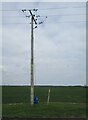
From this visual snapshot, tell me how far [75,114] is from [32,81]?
6.94 metres

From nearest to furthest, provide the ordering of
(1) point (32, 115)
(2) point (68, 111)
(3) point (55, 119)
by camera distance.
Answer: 1. (3) point (55, 119)
2. (1) point (32, 115)
3. (2) point (68, 111)

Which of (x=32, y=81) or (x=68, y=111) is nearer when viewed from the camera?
(x=68, y=111)

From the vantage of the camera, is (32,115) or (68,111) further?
(68,111)

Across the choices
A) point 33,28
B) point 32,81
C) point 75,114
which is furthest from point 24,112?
point 33,28

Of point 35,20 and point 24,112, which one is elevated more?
point 35,20

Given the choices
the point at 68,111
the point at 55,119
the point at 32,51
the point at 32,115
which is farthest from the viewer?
the point at 32,51

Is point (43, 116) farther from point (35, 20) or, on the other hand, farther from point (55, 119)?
point (35, 20)

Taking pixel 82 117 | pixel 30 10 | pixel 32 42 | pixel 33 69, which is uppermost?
pixel 30 10

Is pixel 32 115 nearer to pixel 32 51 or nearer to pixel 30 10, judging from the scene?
pixel 32 51

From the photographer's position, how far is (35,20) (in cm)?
2752

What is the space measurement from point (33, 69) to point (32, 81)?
839mm

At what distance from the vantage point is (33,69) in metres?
26.4

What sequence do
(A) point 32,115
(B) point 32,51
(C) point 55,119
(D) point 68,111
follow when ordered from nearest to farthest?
(C) point 55,119
(A) point 32,115
(D) point 68,111
(B) point 32,51

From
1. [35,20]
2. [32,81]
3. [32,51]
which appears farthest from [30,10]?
[32,81]
